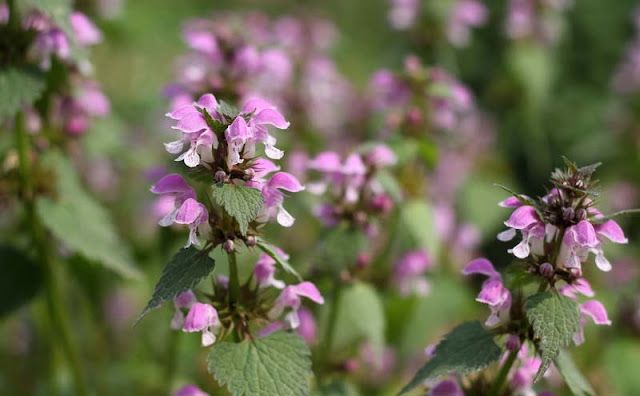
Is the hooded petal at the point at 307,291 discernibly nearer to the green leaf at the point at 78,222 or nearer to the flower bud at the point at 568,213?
the flower bud at the point at 568,213

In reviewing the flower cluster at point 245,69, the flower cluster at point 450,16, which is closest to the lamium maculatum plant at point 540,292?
the flower cluster at point 245,69

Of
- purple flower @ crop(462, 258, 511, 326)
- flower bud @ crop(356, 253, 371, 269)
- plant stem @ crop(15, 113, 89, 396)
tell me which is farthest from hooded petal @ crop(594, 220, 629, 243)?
plant stem @ crop(15, 113, 89, 396)

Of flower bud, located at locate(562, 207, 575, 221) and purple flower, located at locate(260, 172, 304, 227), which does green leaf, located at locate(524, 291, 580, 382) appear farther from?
purple flower, located at locate(260, 172, 304, 227)

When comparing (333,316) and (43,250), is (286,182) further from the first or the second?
(43,250)

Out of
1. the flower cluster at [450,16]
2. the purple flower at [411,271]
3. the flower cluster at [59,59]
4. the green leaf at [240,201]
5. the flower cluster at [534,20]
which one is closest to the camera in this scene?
the green leaf at [240,201]

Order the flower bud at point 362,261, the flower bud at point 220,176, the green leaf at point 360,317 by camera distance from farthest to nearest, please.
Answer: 1. the flower bud at point 362,261
2. the green leaf at point 360,317
3. the flower bud at point 220,176

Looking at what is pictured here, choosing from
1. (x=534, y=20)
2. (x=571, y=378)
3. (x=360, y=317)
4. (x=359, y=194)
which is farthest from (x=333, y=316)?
(x=534, y=20)
